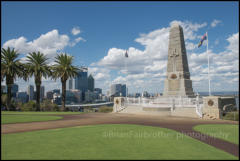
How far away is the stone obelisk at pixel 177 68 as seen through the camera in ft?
99.9

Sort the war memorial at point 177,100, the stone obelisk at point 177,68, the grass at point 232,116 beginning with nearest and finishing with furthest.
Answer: the grass at point 232,116
the war memorial at point 177,100
the stone obelisk at point 177,68

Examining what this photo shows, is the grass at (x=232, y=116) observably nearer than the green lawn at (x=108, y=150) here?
No

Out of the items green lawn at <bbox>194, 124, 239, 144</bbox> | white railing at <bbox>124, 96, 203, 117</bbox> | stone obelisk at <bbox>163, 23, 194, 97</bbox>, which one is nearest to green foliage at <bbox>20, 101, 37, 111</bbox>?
white railing at <bbox>124, 96, 203, 117</bbox>

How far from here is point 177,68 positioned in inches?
1226

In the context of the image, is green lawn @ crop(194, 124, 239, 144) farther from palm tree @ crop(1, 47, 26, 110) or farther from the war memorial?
palm tree @ crop(1, 47, 26, 110)

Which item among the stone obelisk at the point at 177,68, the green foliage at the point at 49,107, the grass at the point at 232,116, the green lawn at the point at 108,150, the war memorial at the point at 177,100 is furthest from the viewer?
the green foliage at the point at 49,107

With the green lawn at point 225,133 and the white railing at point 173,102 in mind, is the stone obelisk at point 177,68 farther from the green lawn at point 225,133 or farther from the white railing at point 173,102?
the green lawn at point 225,133

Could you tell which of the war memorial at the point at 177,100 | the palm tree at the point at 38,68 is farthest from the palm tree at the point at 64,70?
the war memorial at the point at 177,100

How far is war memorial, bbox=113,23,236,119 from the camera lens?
20953 millimetres

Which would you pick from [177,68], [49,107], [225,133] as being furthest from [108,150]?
[49,107]

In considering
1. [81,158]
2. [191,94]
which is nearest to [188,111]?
[191,94]

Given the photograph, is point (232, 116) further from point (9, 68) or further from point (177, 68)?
point (9, 68)

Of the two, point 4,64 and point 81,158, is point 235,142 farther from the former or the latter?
point 4,64

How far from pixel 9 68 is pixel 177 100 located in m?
28.7
